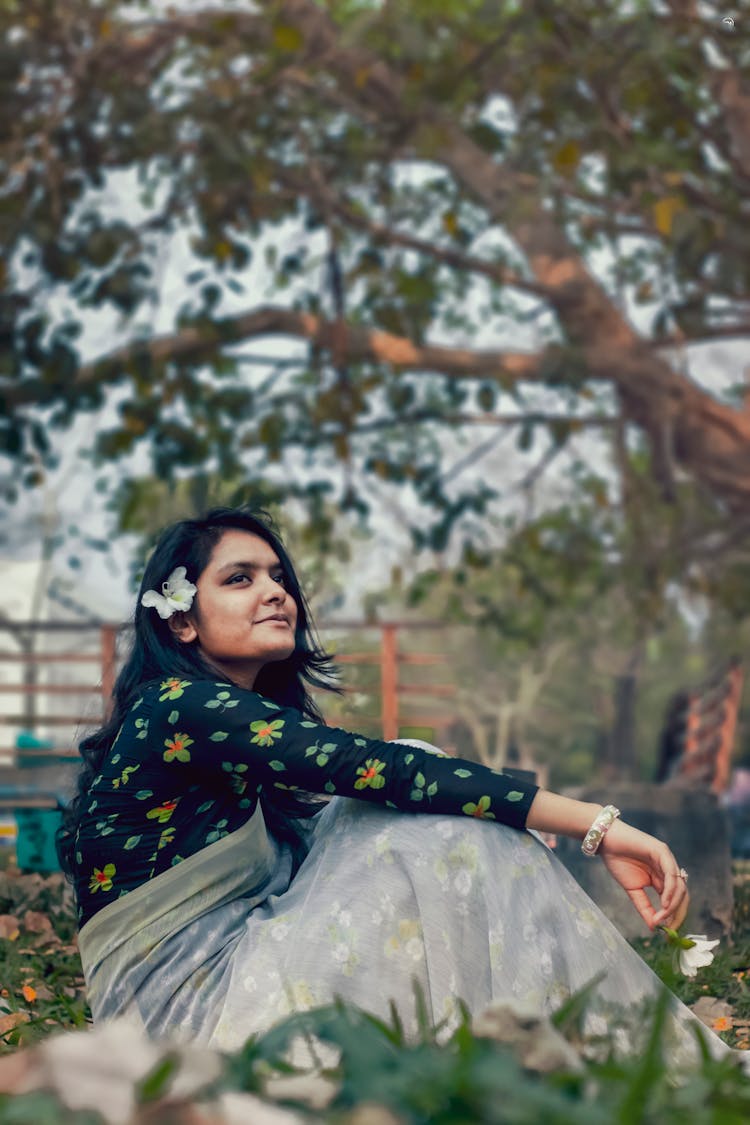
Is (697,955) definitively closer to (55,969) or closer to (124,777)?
(124,777)

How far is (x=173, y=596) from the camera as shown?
106 inches

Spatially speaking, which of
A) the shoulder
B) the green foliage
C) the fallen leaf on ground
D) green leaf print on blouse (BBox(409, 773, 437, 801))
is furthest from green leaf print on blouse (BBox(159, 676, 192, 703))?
the fallen leaf on ground

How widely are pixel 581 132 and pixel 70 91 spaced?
297 centimetres

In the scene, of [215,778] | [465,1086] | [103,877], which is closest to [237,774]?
[215,778]

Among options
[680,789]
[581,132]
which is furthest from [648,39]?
[680,789]

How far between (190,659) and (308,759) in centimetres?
48

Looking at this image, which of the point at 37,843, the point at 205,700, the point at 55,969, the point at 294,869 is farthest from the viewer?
the point at 37,843

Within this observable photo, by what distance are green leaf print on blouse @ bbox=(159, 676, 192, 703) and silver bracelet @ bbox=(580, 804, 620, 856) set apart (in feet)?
2.31

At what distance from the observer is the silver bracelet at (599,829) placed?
2.30 meters

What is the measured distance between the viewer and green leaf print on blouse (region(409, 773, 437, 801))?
2273mm

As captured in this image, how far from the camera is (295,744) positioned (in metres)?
2.33

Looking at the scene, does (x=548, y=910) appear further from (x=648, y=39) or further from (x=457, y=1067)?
(x=648, y=39)

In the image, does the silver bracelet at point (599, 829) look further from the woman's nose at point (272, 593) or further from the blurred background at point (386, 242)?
the blurred background at point (386, 242)

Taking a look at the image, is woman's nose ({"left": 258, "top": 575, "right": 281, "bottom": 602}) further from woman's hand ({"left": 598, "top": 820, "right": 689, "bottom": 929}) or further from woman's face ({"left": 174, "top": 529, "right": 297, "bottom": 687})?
woman's hand ({"left": 598, "top": 820, "right": 689, "bottom": 929})
